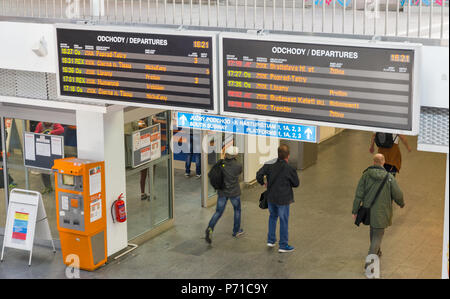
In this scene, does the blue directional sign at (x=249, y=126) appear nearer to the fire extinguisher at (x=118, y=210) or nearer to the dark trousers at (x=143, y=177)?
the fire extinguisher at (x=118, y=210)

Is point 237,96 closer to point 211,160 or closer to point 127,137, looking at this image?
point 127,137

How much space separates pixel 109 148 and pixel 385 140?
428cm

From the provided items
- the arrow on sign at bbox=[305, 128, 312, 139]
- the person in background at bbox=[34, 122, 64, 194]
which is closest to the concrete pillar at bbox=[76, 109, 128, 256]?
the person in background at bbox=[34, 122, 64, 194]

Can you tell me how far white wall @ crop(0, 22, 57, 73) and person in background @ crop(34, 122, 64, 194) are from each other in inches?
63.9

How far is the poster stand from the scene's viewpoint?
8953 millimetres

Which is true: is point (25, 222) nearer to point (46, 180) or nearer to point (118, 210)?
point (46, 180)

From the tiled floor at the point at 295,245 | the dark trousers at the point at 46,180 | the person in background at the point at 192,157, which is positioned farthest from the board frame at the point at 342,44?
the person in background at the point at 192,157

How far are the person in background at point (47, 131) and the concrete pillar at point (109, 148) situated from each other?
24.2 inches

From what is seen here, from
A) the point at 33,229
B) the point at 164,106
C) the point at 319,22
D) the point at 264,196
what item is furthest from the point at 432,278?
the point at 33,229

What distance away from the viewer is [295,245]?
30.8ft

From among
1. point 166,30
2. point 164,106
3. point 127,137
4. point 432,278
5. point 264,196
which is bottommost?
point 432,278

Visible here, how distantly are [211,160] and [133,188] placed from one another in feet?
6.37

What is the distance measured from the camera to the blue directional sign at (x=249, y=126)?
6555mm

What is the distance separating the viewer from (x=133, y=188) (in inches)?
378
